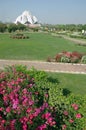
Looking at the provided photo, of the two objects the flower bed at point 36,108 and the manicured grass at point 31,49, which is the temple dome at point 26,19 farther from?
the flower bed at point 36,108

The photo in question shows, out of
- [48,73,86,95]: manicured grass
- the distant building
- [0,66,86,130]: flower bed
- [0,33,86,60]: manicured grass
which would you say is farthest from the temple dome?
[0,66,86,130]: flower bed

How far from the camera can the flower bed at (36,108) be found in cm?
476

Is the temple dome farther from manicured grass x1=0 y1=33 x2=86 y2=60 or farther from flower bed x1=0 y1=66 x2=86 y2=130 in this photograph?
flower bed x1=0 y1=66 x2=86 y2=130

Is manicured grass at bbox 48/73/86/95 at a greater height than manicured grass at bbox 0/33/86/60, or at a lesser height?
greater

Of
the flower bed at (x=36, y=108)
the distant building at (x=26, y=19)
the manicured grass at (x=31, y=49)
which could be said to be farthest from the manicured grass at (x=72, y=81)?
the distant building at (x=26, y=19)

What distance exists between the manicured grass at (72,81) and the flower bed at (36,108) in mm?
2052

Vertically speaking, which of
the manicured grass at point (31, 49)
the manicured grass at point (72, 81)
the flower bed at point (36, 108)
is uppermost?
the flower bed at point (36, 108)

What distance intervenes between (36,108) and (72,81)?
5.73m

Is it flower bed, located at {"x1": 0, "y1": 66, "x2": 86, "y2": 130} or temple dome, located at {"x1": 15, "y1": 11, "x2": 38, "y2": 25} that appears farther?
temple dome, located at {"x1": 15, "y1": 11, "x2": 38, "y2": 25}

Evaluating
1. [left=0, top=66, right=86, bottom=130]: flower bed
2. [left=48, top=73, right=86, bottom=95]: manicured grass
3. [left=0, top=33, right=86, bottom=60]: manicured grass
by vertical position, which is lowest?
[left=0, top=33, right=86, bottom=60]: manicured grass

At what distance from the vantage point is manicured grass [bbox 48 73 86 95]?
9.36 meters

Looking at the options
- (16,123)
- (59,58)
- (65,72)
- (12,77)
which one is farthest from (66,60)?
(16,123)

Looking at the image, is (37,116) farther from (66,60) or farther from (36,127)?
(66,60)

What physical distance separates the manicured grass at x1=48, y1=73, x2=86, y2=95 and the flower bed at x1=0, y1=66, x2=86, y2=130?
2.05m
